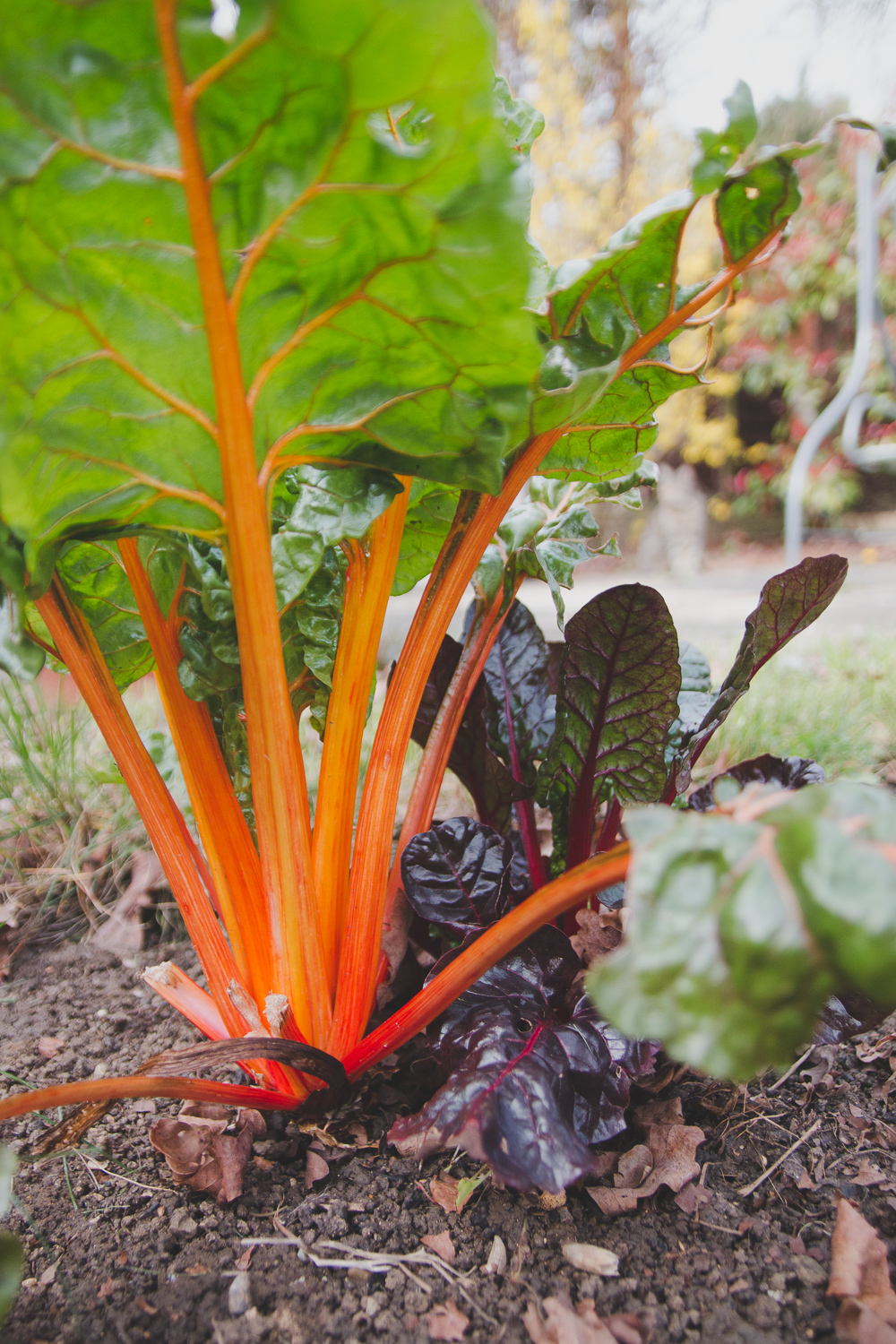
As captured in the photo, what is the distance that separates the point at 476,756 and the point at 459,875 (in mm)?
238

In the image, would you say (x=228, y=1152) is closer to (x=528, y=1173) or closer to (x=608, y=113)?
(x=528, y=1173)

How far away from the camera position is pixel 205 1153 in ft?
2.56

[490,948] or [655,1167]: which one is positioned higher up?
[490,948]

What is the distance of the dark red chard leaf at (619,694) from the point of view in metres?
0.96

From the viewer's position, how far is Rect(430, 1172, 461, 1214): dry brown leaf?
0.75 m

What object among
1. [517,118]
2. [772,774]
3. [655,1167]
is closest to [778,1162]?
[655,1167]

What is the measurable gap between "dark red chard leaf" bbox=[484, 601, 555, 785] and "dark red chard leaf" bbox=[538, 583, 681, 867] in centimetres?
16

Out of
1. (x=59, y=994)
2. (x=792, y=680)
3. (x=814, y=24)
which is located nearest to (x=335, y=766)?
(x=59, y=994)

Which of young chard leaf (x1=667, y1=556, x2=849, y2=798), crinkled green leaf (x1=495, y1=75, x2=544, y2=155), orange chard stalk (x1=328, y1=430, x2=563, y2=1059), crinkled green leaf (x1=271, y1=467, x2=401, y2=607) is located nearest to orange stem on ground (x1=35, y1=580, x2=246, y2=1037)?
orange chard stalk (x1=328, y1=430, x2=563, y2=1059)

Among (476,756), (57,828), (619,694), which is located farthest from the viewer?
(57,828)

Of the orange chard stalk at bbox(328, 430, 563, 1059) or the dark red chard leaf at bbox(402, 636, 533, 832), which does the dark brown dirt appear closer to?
the orange chard stalk at bbox(328, 430, 563, 1059)

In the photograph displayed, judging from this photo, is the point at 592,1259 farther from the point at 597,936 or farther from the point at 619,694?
the point at 619,694

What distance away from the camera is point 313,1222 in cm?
73

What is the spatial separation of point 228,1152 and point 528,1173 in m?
0.33
